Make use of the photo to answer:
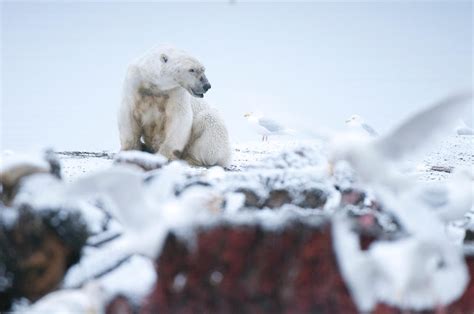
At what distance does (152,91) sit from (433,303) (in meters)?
3.26

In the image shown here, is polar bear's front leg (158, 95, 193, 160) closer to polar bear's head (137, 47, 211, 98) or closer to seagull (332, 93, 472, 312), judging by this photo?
polar bear's head (137, 47, 211, 98)

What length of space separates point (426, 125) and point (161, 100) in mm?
3250

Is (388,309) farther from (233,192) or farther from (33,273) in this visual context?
(33,273)

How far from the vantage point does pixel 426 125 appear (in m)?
1.04

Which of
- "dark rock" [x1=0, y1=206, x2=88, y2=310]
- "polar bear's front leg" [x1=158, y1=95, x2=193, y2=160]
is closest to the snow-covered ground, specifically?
"polar bear's front leg" [x1=158, y1=95, x2=193, y2=160]

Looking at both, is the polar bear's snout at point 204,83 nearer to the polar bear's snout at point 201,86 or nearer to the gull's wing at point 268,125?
the polar bear's snout at point 201,86

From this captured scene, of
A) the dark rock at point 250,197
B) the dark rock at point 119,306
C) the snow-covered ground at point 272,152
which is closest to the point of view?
the dark rock at point 119,306

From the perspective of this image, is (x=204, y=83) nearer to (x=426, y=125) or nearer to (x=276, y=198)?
(x=276, y=198)

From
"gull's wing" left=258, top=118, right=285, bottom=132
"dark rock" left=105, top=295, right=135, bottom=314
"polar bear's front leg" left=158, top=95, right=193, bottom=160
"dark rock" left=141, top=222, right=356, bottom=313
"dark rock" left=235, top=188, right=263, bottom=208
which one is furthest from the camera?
"gull's wing" left=258, top=118, right=285, bottom=132

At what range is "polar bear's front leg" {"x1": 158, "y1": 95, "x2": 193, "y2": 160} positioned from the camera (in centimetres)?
412

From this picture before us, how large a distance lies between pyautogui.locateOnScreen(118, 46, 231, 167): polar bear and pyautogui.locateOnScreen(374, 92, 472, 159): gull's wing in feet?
9.81

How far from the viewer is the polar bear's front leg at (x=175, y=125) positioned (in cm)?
412

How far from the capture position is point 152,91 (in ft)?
13.4

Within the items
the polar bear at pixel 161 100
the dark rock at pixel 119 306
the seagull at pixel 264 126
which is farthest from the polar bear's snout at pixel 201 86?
the seagull at pixel 264 126
